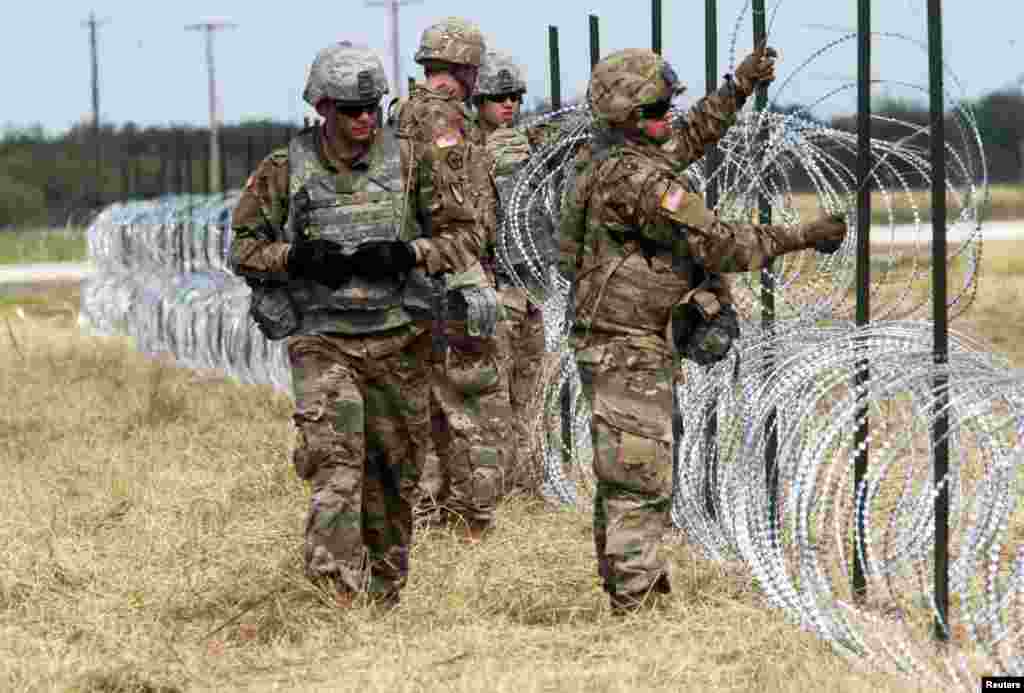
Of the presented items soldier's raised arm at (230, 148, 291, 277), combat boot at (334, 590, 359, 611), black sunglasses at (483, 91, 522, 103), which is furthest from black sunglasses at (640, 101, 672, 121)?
black sunglasses at (483, 91, 522, 103)

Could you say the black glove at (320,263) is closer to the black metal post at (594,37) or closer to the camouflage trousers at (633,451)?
the camouflage trousers at (633,451)

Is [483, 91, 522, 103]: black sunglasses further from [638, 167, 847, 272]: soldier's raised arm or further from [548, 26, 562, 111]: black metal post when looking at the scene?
[638, 167, 847, 272]: soldier's raised arm

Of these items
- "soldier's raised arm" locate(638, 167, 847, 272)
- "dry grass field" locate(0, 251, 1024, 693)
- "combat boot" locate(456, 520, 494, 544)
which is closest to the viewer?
"dry grass field" locate(0, 251, 1024, 693)

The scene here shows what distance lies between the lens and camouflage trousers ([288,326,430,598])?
685 centimetres

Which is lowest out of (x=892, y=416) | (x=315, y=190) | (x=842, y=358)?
(x=892, y=416)

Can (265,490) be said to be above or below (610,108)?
below

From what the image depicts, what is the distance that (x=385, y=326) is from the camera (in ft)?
22.5

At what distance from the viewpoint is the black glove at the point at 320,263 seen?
6738mm

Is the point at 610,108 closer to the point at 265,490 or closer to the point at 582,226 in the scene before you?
the point at 582,226

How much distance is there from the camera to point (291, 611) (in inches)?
272

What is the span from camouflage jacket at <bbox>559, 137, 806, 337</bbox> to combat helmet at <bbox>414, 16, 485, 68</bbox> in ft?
6.40

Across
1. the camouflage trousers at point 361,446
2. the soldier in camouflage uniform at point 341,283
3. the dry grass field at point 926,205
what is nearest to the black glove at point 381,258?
the soldier in camouflage uniform at point 341,283

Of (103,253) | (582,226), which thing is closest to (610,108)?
(582,226)

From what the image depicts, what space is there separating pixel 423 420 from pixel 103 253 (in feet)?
39.2
